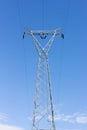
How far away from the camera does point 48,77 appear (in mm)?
60469

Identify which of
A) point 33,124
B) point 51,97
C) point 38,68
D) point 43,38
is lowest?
point 33,124

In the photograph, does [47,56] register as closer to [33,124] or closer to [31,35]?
[31,35]

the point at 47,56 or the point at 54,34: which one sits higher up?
the point at 54,34

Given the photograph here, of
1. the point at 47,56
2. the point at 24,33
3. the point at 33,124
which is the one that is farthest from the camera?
the point at 24,33

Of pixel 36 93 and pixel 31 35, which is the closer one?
pixel 36 93

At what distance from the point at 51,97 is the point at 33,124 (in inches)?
223

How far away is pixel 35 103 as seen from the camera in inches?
2301

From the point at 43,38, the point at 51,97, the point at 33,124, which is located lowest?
the point at 33,124

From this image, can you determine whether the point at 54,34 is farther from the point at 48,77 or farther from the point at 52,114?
the point at 52,114

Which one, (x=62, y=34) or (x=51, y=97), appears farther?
(x=62, y=34)

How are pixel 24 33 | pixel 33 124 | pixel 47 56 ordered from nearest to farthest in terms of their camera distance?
pixel 33 124 < pixel 47 56 < pixel 24 33

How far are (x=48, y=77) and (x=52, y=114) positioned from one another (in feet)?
19.6

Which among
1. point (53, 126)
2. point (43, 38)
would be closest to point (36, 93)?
point (53, 126)

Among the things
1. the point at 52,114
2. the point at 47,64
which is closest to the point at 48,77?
the point at 47,64
